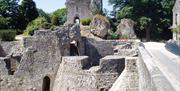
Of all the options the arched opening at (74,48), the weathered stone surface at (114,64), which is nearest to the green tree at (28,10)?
the arched opening at (74,48)

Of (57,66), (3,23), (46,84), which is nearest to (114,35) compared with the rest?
(46,84)

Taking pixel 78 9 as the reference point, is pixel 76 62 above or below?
below

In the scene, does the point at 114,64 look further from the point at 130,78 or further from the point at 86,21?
the point at 86,21

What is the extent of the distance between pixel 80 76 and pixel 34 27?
17.4 m

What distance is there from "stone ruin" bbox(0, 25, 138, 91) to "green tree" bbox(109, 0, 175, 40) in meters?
20.5

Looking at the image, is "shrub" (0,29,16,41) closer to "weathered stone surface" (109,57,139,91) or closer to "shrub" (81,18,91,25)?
"shrub" (81,18,91,25)

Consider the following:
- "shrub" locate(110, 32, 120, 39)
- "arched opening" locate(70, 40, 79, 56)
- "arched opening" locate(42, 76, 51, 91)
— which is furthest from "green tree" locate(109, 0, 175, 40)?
"arched opening" locate(42, 76, 51, 91)

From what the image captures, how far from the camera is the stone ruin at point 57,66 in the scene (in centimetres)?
2445

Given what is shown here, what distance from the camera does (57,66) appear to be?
2791cm

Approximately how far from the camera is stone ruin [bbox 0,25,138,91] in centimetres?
2445

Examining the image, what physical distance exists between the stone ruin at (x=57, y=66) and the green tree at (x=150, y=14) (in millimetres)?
20486

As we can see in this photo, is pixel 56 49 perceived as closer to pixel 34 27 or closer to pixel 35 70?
pixel 35 70

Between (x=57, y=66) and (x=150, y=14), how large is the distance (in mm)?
26542

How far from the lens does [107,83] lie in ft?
79.4
